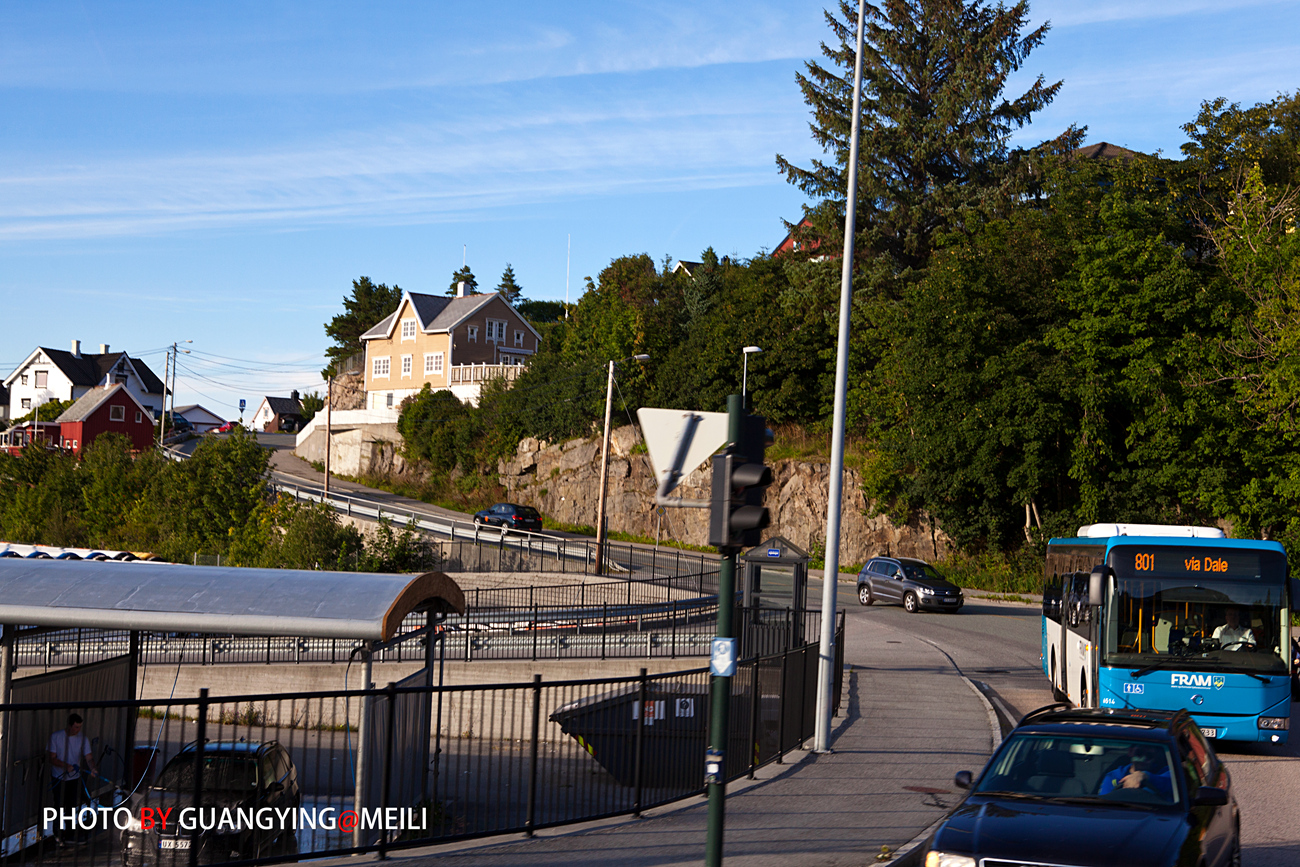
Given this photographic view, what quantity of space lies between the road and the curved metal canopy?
823 centimetres

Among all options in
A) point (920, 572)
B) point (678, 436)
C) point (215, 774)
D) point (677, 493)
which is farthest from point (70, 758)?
point (677, 493)

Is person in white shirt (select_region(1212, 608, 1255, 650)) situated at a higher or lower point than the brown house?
lower

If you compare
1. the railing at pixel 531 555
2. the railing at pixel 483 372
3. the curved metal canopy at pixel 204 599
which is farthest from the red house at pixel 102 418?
the curved metal canopy at pixel 204 599

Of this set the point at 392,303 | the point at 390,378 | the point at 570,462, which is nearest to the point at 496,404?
the point at 570,462

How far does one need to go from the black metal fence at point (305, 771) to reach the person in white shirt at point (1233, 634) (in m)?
6.25

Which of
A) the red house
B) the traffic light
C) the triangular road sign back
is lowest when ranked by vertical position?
the traffic light

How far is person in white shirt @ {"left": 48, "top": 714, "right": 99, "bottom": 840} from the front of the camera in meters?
9.06

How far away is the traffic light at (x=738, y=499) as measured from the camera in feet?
21.9

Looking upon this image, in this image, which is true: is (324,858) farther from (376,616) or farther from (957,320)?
(957,320)

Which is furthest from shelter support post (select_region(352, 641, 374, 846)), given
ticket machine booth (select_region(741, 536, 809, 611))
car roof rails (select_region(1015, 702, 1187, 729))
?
ticket machine booth (select_region(741, 536, 809, 611))

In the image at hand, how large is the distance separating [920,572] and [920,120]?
87.9 feet

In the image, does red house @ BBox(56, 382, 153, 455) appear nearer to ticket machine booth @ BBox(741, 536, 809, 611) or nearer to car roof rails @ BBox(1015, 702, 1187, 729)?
ticket machine booth @ BBox(741, 536, 809, 611)

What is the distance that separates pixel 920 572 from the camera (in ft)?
122

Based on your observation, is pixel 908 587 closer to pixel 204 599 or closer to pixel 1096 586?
pixel 1096 586
